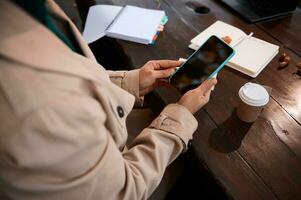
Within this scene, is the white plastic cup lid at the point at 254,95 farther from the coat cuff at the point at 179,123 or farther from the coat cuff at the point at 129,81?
the coat cuff at the point at 129,81

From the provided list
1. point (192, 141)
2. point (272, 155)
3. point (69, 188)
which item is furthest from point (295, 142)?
point (69, 188)

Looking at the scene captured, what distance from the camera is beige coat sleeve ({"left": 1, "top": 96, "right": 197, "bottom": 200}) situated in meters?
0.41

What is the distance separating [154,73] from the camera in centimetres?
88

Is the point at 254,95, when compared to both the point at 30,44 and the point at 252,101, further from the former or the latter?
the point at 30,44

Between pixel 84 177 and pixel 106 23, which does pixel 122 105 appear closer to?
pixel 84 177

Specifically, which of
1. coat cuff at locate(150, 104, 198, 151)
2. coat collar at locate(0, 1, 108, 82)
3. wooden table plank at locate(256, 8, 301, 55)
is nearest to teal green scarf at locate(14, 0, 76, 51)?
coat collar at locate(0, 1, 108, 82)

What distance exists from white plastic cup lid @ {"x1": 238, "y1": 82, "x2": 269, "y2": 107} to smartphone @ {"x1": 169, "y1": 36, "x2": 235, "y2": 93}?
0.11 metres

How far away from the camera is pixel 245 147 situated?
2.31ft

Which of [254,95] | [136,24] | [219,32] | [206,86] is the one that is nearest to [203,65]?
[206,86]

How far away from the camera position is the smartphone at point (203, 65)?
803mm

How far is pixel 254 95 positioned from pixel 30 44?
561 millimetres

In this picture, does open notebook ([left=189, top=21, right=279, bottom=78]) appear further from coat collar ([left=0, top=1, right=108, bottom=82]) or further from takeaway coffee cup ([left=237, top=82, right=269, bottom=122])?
coat collar ([left=0, top=1, right=108, bottom=82])

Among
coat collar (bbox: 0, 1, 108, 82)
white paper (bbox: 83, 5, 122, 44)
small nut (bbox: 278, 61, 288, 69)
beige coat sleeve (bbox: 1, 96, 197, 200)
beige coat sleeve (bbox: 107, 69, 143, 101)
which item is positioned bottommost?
beige coat sleeve (bbox: 107, 69, 143, 101)

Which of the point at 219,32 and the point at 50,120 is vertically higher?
the point at 50,120
